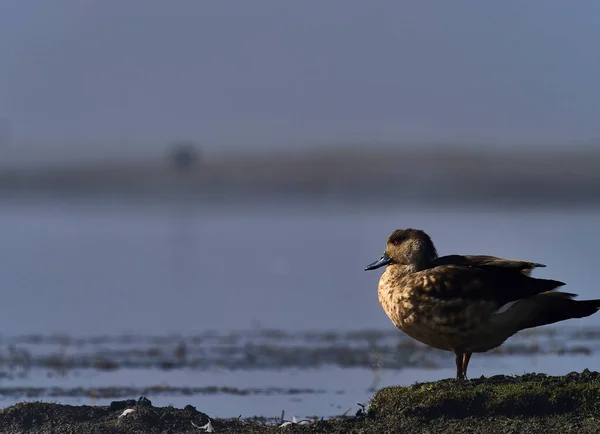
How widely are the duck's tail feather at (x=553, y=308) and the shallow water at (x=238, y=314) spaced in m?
1.67

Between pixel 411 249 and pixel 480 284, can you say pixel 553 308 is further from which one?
pixel 411 249

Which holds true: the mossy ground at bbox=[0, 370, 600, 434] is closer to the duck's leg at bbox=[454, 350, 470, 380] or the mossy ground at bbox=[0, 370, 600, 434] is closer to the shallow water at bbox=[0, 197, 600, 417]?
the duck's leg at bbox=[454, 350, 470, 380]

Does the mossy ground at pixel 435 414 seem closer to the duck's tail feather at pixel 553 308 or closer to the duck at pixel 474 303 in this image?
the duck at pixel 474 303

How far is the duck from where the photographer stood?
7836 millimetres

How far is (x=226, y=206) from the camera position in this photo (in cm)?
4428

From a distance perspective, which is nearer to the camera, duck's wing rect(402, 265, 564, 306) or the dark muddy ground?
duck's wing rect(402, 265, 564, 306)

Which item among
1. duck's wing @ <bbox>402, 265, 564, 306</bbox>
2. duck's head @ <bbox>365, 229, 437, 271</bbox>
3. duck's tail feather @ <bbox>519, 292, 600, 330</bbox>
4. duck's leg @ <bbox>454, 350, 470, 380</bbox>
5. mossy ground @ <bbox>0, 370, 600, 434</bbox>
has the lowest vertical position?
mossy ground @ <bbox>0, 370, 600, 434</bbox>

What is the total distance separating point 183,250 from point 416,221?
23.7 ft

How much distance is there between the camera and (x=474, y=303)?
782cm

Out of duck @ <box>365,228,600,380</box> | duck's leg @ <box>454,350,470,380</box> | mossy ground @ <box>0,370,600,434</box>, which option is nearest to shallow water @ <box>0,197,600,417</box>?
duck's leg @ <box>454,350,470,380</box>

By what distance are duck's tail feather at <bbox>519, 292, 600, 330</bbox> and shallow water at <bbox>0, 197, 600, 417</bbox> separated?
65.6 inches

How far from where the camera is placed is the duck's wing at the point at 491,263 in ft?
26.1

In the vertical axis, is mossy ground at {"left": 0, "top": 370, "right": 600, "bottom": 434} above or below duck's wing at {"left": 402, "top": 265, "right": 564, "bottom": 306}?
below

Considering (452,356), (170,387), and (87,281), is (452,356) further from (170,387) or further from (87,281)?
(87,281)
